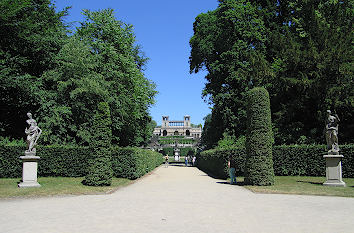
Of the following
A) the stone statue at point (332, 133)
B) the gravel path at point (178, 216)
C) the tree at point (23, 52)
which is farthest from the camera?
the tree at point (23, 52)

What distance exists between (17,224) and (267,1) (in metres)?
28.4

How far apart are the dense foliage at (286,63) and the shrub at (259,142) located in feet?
30.3

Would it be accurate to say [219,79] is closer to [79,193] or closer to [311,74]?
[311,74]

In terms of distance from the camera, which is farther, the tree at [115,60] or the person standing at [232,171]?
the tree at [115,60]

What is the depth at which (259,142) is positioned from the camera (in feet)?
48.5

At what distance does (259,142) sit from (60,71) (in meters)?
16.3

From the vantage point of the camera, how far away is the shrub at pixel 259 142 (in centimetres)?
1444

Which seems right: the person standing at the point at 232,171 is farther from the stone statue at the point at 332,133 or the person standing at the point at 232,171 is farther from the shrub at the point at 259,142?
the stone statue at the point at 332,133

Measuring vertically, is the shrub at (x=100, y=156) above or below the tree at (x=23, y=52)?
below

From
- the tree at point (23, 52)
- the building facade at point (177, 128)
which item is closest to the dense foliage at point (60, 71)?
the tree at point (23, 52)

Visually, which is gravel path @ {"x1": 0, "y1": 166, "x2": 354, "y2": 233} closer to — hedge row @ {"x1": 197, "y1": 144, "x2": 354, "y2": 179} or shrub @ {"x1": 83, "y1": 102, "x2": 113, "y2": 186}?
shrub @ {"x1": 83, "y1": 102, "x2": 113, "y2": 186}

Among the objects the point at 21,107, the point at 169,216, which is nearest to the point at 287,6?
the point at 21,107

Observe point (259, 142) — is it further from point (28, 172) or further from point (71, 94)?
point (71, 94)

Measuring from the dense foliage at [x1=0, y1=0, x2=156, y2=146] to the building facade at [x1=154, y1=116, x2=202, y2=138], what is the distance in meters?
107
